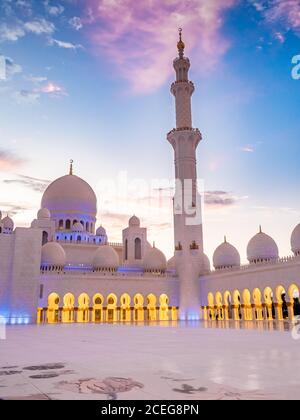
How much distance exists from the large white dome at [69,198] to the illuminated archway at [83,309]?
9453mm

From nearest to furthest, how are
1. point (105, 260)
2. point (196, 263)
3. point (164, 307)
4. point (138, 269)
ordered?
point (105, 260) < point (196, 263) < point (164, 307) < point (138, 269)

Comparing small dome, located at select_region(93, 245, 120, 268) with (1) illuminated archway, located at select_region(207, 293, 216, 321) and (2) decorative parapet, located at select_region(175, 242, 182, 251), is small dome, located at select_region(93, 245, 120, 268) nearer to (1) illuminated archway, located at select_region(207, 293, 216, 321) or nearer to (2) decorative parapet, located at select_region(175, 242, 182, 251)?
(2) decorative parapet, located at select_region(175, 242, 182, 251)

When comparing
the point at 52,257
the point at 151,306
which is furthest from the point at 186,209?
the point at 52,257

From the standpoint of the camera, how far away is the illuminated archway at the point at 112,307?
3153 cm

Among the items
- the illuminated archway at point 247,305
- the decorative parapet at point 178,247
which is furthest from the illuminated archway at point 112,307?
the illuminated archway at point 247,305

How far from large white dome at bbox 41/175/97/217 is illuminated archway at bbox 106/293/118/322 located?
9419 millimetres

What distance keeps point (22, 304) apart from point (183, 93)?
69.3 ft

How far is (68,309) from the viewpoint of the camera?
97.4ft

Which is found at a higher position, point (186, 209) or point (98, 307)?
point (186, 209)

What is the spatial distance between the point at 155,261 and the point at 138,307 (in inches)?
166

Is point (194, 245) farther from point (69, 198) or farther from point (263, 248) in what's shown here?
point (69, 198)

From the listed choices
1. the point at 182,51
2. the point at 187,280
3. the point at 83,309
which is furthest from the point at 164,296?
the point at 182,51

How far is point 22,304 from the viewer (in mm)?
26297

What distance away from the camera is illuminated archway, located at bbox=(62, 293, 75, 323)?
97.3 ft
